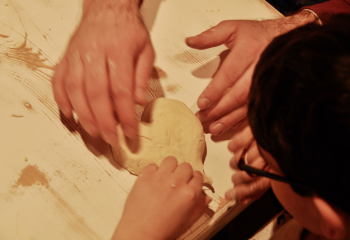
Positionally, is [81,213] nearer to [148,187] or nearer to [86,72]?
[148,187]

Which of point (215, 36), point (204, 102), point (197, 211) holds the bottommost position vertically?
point (197, 211)

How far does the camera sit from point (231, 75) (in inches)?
29.6

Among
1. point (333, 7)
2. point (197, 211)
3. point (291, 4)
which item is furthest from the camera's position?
point (291, 4)

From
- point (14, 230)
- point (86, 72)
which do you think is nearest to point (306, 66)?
point (86, 72)

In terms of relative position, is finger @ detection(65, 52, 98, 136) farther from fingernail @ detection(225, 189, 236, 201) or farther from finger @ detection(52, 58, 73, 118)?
fingernail @ detection(225, 189, 236, 201)

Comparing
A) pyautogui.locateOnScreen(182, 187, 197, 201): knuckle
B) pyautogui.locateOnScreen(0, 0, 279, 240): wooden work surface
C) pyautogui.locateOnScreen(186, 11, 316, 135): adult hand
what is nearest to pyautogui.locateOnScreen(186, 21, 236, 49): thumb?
pyautogui.locateOnScreen(186, 11, 316, 135): adult hand

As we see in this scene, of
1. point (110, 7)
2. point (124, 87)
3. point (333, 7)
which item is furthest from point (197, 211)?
point (333, 7)

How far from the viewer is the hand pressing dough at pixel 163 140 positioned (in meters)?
0.70

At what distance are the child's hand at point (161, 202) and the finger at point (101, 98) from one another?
0.48 ft

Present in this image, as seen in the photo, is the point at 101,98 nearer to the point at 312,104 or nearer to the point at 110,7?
the point at 110,7

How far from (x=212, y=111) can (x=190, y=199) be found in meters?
0.29

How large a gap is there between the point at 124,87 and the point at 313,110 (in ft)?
1.48

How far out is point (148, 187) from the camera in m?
0.62

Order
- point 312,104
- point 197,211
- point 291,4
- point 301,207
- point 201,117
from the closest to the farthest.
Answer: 1. point 312,104
2. point 301,207
3. point 197,211
4. point 201,117
5. point 291,4
